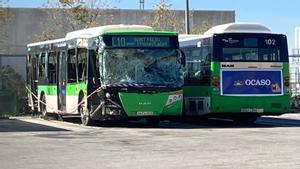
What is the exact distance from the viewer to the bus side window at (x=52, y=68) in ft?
84.1

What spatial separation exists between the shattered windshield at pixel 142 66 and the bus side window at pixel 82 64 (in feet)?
3.53

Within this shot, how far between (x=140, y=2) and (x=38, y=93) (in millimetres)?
28891

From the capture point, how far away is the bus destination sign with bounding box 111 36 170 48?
21.7 meters

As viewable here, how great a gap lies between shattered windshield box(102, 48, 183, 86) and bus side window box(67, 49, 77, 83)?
2.21m

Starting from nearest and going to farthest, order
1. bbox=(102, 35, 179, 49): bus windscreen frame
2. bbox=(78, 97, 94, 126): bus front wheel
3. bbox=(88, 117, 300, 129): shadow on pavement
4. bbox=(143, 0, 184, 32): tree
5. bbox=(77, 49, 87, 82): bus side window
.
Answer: bbox=(102, 35, 179, 49): bus windscreen frame < bbox=(77, 49, 87, 82): bus side window < bbox=(78, 97, 94, 126): bus front wheel < bbox=(88, 117, 300, 129): shadow on pavement < bbox=(143, 0, 184, 32): tree

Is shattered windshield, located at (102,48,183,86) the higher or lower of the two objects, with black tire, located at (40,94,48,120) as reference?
higher

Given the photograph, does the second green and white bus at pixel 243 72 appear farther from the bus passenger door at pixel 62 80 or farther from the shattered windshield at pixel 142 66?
the bus passenger door at pixel 62 80

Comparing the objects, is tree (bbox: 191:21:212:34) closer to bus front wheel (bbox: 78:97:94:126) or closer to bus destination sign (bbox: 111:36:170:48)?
bus front wheel (bbox: 78:97:94:126)

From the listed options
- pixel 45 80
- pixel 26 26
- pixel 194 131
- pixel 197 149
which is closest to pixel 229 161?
pixel 197 149

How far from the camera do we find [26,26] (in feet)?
162

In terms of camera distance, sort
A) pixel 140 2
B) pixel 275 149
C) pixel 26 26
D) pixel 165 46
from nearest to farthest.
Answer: pixel 275 149 < pixel 165 46 < pixel 26 26 < pixel 140 2

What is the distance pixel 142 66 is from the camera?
21781 millimetres

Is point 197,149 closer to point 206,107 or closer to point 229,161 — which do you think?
point 229,161

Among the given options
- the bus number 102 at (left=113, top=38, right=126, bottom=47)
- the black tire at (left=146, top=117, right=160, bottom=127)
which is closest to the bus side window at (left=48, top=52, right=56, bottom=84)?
the black tire at (left=146, top=117, right=160, bottom=127)
